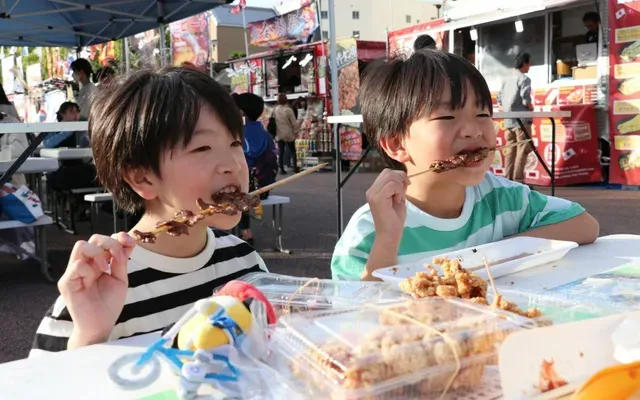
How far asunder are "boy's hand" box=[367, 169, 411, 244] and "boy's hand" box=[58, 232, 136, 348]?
0.70 metres

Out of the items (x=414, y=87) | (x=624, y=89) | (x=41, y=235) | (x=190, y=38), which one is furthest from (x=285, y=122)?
(x=414, y=87)

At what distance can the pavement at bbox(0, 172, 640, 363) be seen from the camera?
13.2 feet

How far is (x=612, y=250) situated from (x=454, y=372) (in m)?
1.28

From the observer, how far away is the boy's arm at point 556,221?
1.89m

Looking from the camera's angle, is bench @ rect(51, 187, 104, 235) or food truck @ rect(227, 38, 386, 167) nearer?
bench @ rect(51, 187, 104, 235)

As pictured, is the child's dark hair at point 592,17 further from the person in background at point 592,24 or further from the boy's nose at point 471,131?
the boy's nose at point 471,131

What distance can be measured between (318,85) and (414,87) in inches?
505

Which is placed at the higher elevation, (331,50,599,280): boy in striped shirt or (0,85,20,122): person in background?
(0,85,20,122): person in background

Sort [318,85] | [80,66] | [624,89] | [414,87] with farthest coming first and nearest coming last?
1. [318,85]
2. [624,89]
3. [80,66]
4. [414,87]

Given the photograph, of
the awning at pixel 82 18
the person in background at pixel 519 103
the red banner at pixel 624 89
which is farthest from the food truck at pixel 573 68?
the awning at pixel 82 18

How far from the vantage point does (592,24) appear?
907 centimetres

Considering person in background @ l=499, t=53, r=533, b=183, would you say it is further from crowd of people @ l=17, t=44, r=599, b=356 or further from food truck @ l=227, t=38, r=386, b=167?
crowd of people @ l=17, t=44, r=599, b=356

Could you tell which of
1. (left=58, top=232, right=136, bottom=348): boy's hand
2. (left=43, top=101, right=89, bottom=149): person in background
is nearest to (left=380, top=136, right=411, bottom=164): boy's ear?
(left=58, top=232, right=136, bottom=348): boy's hand

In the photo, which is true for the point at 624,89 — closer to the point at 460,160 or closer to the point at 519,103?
the point at 519,103
